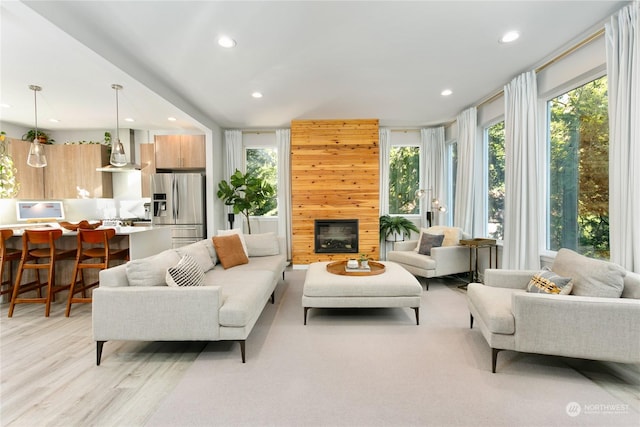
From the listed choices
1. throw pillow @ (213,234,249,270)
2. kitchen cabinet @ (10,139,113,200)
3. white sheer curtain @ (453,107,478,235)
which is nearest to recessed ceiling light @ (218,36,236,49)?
throw pillow @ (213,234,249,270)

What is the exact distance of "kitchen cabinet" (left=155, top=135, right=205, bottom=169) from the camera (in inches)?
226

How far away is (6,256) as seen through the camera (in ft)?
11.1

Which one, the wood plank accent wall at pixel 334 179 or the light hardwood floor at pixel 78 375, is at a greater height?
the wood plank accent wall at pixel 334 179

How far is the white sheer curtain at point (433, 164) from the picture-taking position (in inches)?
239

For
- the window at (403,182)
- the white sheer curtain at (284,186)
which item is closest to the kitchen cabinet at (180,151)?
the white sheer curtain at (284,186)

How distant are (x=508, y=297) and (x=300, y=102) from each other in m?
3.77

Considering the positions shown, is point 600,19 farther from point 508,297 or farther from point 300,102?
point 300,102

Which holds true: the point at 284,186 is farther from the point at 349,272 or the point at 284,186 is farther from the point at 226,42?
the point at 226,42

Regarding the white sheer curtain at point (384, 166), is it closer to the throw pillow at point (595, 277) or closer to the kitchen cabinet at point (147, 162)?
the throw pillow at point (595, 277)

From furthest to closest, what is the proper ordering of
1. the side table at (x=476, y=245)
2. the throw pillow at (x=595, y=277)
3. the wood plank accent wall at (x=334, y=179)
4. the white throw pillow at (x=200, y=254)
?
the wood plank accent wall at (x=334, y=179) < the side table at (x=476, y=245) < the white throw pillow at (x=200, y=254) < the throw pillow at (x=595, y=277)

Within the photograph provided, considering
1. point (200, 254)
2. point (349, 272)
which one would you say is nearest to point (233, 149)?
point (200, 254)

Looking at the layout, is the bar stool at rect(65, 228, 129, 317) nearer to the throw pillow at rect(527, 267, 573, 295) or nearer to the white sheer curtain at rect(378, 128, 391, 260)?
the throw pillow at rect(527, 267, 573, 295)

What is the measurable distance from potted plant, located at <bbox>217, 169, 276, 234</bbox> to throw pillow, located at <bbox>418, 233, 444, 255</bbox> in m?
3.13

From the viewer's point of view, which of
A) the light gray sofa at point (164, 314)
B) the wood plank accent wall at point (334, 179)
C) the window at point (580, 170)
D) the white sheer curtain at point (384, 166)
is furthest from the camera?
the white sheer curtain at point (384, 166)
